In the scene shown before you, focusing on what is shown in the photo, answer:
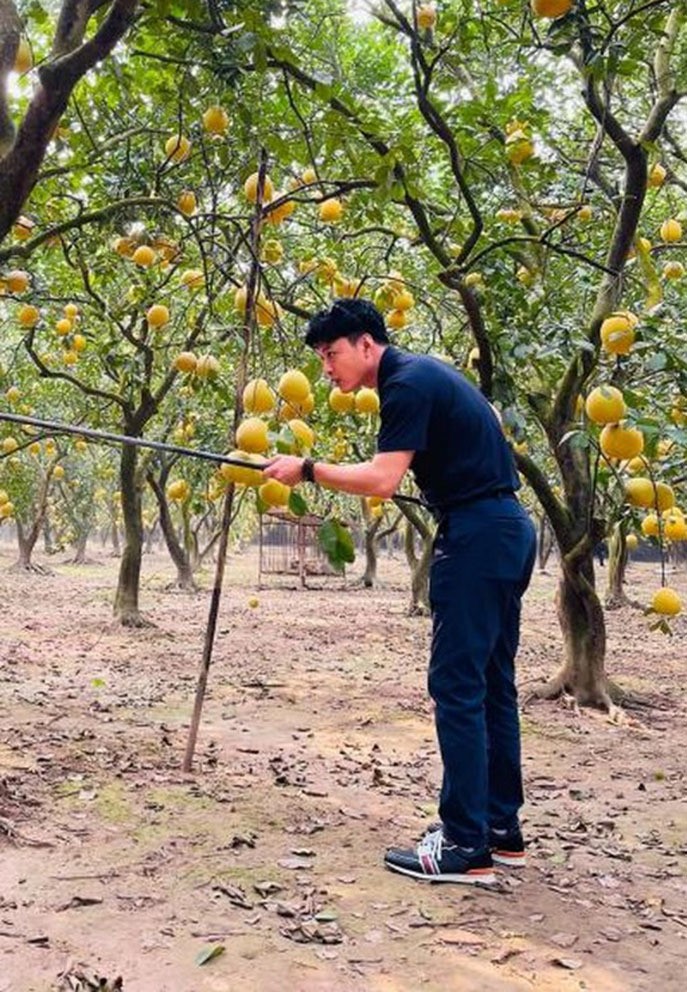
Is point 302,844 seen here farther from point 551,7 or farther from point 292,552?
point 292,552

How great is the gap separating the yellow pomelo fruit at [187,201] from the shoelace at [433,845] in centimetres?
349

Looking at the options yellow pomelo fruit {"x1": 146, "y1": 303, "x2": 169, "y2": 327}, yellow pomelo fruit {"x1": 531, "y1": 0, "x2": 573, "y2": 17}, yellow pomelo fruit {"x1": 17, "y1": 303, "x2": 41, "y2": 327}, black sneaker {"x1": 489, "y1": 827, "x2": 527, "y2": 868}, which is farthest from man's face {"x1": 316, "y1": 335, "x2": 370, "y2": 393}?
yellow pomelo fruit {"x1": 17, "y1": 303, "x2": 41, "y2": 327}

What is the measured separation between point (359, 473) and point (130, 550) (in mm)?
7545

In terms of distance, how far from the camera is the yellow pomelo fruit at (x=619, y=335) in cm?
314

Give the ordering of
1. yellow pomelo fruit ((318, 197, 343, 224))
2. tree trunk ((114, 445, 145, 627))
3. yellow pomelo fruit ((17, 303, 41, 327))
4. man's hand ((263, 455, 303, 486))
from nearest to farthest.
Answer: man's hand ((263, 455, 303, 486)) < yellow pomelo fruit ((318, 197, 343, 224)) < yellow pomelo fruit ((17, 303, 41, 327)) < tree trunk ((114, 445, 145, 627))

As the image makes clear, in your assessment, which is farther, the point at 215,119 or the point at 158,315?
the point at 158,315

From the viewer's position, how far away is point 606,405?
3.08m

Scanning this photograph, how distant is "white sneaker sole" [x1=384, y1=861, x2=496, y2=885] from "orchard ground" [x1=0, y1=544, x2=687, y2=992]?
0.04 metres

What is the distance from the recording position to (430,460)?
2830 mm

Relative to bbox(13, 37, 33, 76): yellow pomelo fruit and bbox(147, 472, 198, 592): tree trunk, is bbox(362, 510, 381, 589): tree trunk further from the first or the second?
bbox(13, 37, 33, 76): yellow pomelo fruit

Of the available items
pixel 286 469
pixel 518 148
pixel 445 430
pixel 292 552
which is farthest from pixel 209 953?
pixel 292 552

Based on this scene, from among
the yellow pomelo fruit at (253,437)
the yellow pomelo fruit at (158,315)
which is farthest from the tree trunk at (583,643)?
the yellow pomelo fruit at (253,437)

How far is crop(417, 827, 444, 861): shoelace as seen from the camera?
272 centimetres

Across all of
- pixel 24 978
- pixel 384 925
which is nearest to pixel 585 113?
pixel 384 925
